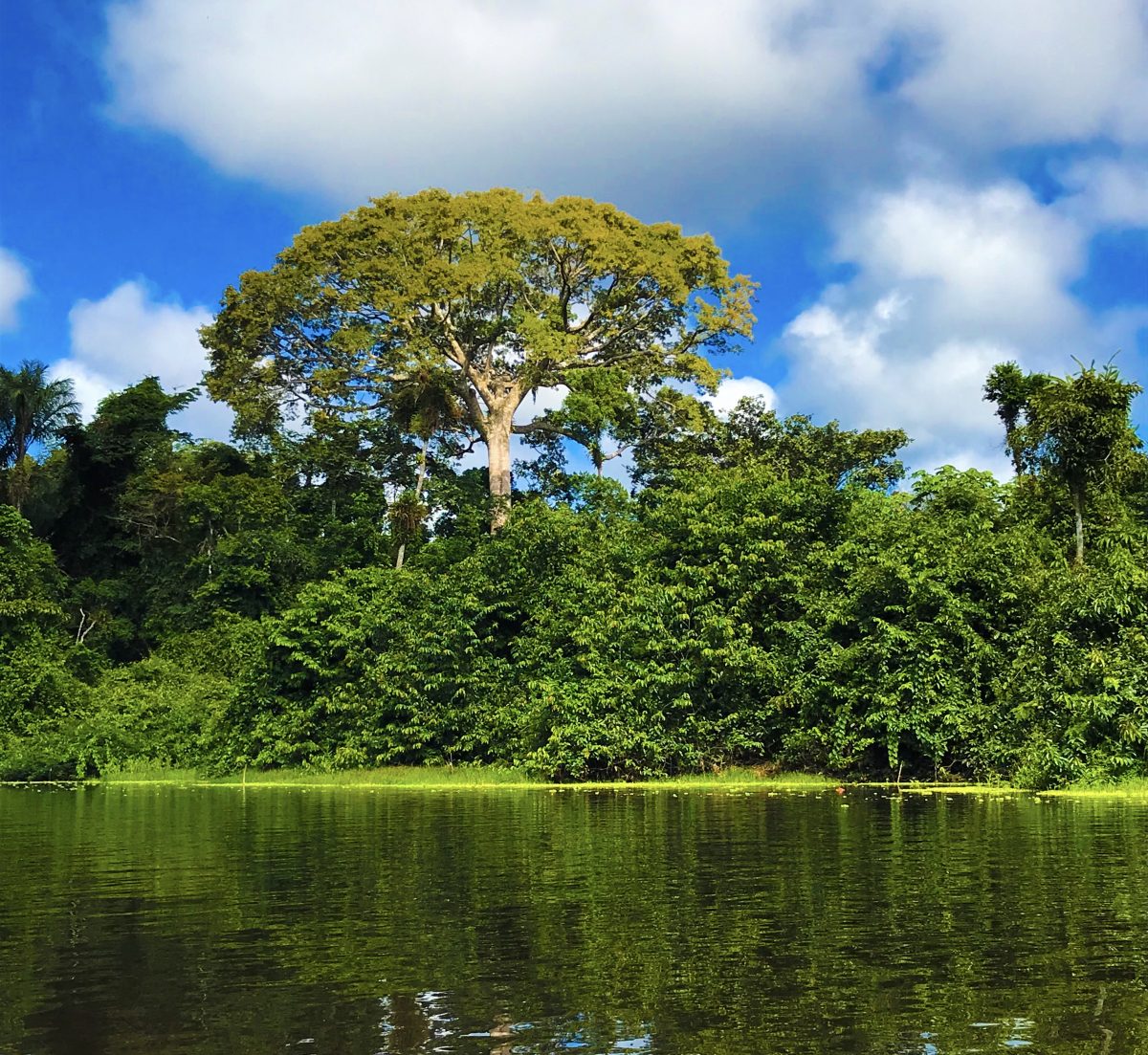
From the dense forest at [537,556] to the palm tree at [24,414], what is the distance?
0.36ft

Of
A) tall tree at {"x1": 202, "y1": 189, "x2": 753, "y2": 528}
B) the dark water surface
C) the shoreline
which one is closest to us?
the dark water surface

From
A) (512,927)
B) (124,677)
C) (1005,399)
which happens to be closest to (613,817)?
(512,927)

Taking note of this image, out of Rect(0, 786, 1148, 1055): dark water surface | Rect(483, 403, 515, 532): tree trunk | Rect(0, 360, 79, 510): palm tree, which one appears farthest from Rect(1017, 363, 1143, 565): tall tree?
Rect(0, 360, 79, 510): palm tree

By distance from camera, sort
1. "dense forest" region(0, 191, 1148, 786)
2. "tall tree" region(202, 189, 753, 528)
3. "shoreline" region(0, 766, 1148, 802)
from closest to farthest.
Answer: "shoreline" region(0, 766, 1148, 802), "dense forest" region(0, 191, 1148, 786), "tall tree" region(202, 189, 753, 528)

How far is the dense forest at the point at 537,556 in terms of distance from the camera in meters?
28.0

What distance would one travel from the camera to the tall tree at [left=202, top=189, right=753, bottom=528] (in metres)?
45.0

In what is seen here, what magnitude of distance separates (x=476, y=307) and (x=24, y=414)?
18644 millimetres

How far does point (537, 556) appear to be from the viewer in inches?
1420

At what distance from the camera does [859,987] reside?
809cm

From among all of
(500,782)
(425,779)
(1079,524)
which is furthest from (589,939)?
(1079,524)

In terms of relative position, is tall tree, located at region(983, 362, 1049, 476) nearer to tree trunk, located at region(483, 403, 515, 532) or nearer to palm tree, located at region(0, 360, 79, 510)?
tree trunk, located at region(483, 403, 515, 532)

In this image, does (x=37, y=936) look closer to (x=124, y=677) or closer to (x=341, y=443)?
(x=124, y=677)

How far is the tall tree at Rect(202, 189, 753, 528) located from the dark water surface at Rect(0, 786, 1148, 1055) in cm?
2894

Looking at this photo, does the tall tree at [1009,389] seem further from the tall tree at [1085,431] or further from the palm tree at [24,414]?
the palm tree at [24,414]
